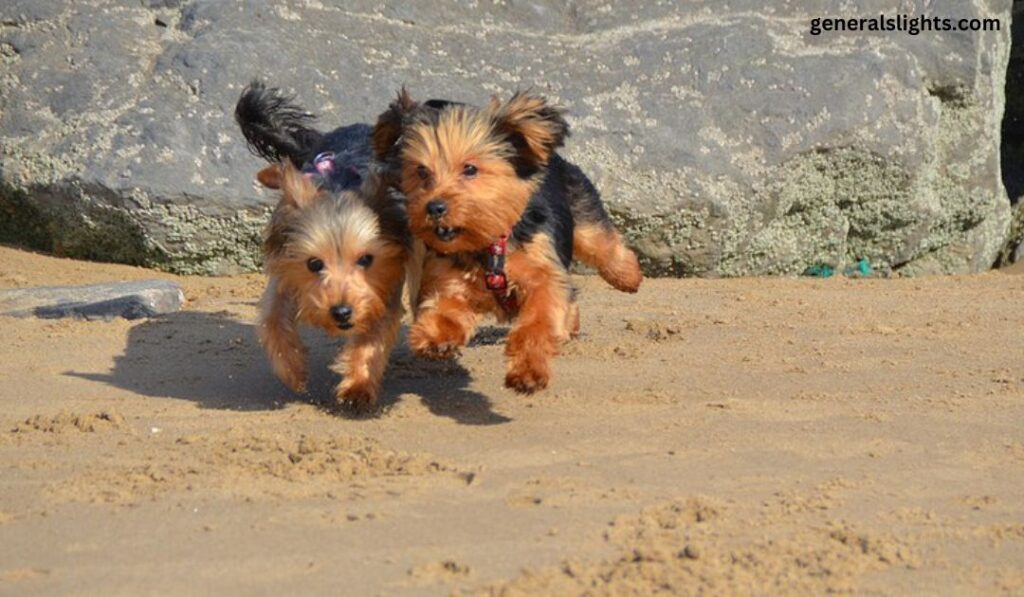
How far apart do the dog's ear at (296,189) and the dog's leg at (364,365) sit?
55 cm

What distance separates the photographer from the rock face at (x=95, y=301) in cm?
693

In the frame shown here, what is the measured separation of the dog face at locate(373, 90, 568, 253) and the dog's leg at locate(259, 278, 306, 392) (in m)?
0.71

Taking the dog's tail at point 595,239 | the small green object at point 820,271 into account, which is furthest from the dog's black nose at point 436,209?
the small green object at point 820,271

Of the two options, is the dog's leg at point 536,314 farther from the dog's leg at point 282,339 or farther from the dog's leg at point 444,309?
the dog's leg at point 282,339

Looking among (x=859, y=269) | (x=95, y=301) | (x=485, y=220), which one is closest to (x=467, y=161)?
(x=485, y=220)

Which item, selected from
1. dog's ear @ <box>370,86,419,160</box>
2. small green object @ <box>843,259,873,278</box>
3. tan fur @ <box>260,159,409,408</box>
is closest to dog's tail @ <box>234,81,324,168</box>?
dog's ear @ <box>370,86,419,160</box>

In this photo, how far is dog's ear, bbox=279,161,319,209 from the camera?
17.9 ft

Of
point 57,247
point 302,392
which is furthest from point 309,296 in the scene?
point 57,247

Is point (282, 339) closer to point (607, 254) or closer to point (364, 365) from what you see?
point (364, 365)

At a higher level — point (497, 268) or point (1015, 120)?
point (497, 268)

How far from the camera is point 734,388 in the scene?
5727 millimetres

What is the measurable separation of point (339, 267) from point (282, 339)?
51 cm

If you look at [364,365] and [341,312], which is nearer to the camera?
[341,312]

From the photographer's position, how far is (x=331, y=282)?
5297 millimetres
